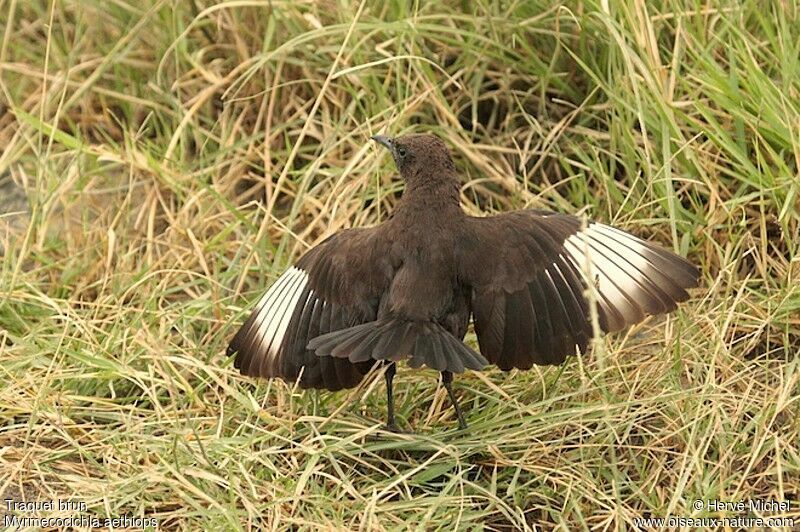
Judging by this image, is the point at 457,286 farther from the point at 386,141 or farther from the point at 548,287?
the point at 386,141

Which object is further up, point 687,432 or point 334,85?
point 334,85

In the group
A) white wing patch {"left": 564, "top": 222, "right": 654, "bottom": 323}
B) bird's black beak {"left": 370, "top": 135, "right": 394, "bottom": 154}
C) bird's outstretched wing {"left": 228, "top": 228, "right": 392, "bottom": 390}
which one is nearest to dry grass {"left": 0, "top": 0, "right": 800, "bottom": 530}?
bird's outstretched wing {"left": 228, "top": 228, "right": 392, "bottom": 390}

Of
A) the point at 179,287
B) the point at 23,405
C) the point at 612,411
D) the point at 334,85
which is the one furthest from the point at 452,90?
the point at 23,405

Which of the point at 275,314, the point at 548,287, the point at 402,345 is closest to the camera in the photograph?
the point at 402,345

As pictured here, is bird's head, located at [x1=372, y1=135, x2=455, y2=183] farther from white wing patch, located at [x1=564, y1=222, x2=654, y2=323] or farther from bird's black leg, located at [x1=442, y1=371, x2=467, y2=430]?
bird's black leg, located at [x1=442, y1=371, x2=467, y2=430]

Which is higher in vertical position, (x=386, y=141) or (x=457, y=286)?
(x=386, y=141)

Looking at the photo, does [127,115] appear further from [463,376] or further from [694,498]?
[694,498]

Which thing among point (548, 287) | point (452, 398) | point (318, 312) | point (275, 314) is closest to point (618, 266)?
point (548, 287)
